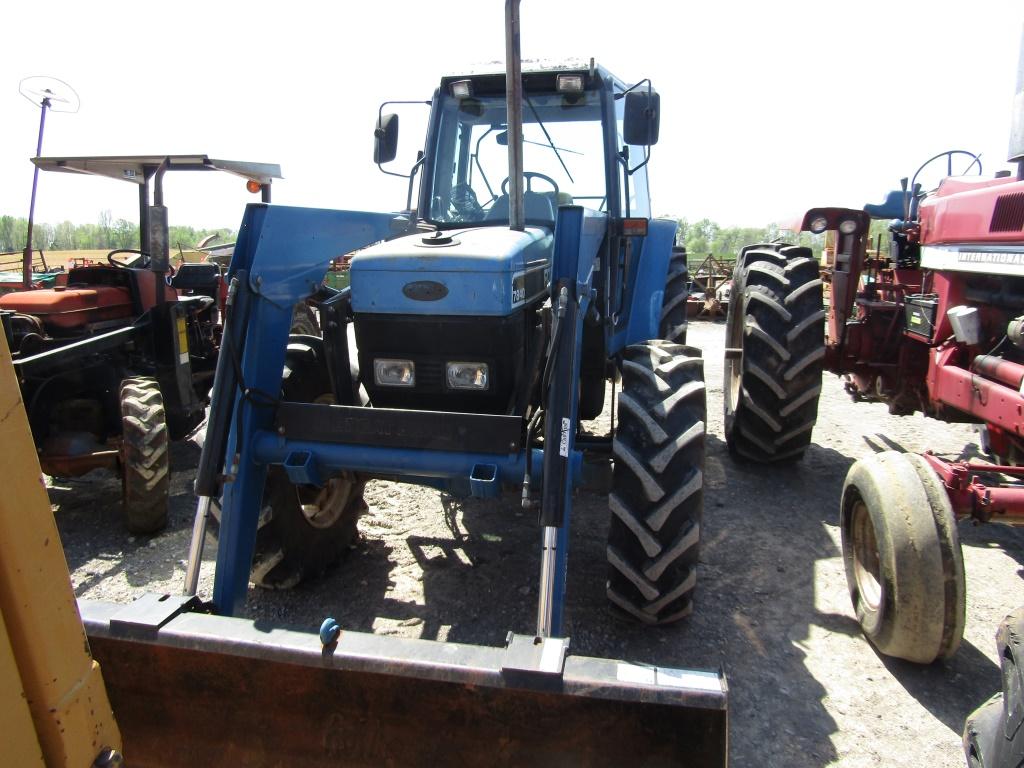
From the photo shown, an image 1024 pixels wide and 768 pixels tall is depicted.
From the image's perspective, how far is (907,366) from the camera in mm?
4953

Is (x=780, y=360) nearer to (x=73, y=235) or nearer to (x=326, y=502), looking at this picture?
(x=326, y=502)

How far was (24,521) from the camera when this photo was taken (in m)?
1.25

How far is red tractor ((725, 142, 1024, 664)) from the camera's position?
280 cm

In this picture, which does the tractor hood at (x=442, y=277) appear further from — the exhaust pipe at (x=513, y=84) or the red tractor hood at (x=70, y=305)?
the red tractor hood at (x=70, y=305)

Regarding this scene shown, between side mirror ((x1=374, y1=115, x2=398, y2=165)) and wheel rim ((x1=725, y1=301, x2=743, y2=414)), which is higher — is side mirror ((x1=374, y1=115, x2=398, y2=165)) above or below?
above

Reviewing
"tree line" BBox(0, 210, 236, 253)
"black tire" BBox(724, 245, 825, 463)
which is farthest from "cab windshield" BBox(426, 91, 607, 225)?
"tree line" BBox(0, 210, 236, 253)

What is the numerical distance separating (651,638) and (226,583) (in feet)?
5.86

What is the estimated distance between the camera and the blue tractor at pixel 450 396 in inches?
110

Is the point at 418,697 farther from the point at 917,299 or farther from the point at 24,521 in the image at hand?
the point at 917,299

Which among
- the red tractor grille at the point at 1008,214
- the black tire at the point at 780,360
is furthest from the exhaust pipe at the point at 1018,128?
the black tire at the point at 780,360

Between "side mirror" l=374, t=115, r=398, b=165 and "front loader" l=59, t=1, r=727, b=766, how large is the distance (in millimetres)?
12

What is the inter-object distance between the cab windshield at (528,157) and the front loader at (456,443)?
13mm

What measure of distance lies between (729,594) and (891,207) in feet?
14.0

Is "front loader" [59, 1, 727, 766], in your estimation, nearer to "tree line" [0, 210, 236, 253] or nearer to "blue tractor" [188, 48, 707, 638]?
"blue tractor" [188, 48, 707, 638]
